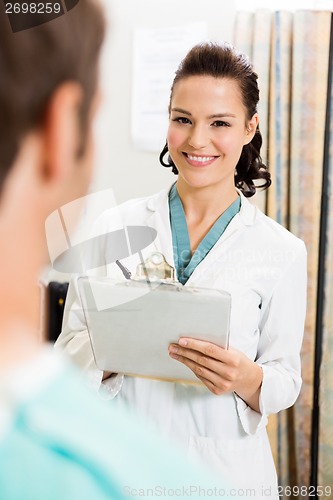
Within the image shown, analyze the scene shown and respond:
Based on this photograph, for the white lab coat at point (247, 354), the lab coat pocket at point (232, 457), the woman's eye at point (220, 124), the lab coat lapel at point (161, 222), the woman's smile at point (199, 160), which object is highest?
the woman's eye at point (220, 124)

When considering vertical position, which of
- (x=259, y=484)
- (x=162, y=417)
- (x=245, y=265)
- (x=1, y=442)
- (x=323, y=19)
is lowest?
(x=259, y=484)

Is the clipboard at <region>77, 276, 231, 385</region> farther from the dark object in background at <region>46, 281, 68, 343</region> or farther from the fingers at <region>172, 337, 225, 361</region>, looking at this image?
the dark object in background at <region>46, 281, 68, 343</region>

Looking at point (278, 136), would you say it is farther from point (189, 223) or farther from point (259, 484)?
point (259, 484)

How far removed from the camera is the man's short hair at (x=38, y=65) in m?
0.19

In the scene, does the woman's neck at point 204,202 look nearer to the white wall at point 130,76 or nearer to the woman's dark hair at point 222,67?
the woman's dark hair at point 222,67

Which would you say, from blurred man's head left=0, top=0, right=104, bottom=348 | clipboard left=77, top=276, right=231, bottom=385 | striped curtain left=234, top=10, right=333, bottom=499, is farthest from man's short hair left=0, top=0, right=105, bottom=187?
striped curtain left=234, top=10, right=333, bottom=499

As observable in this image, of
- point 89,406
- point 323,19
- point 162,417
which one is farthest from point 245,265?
point 323,19

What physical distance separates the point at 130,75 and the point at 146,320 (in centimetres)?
89

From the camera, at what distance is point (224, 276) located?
81cm

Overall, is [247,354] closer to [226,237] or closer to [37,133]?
[226,237]

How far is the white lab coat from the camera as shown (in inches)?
30.6

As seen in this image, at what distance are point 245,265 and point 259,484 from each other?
1.01 ft

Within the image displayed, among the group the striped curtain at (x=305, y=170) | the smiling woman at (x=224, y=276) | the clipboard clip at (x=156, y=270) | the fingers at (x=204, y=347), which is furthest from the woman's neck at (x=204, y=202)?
the striped curtain at (x=305, y=170)

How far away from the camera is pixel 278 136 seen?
1.34m
